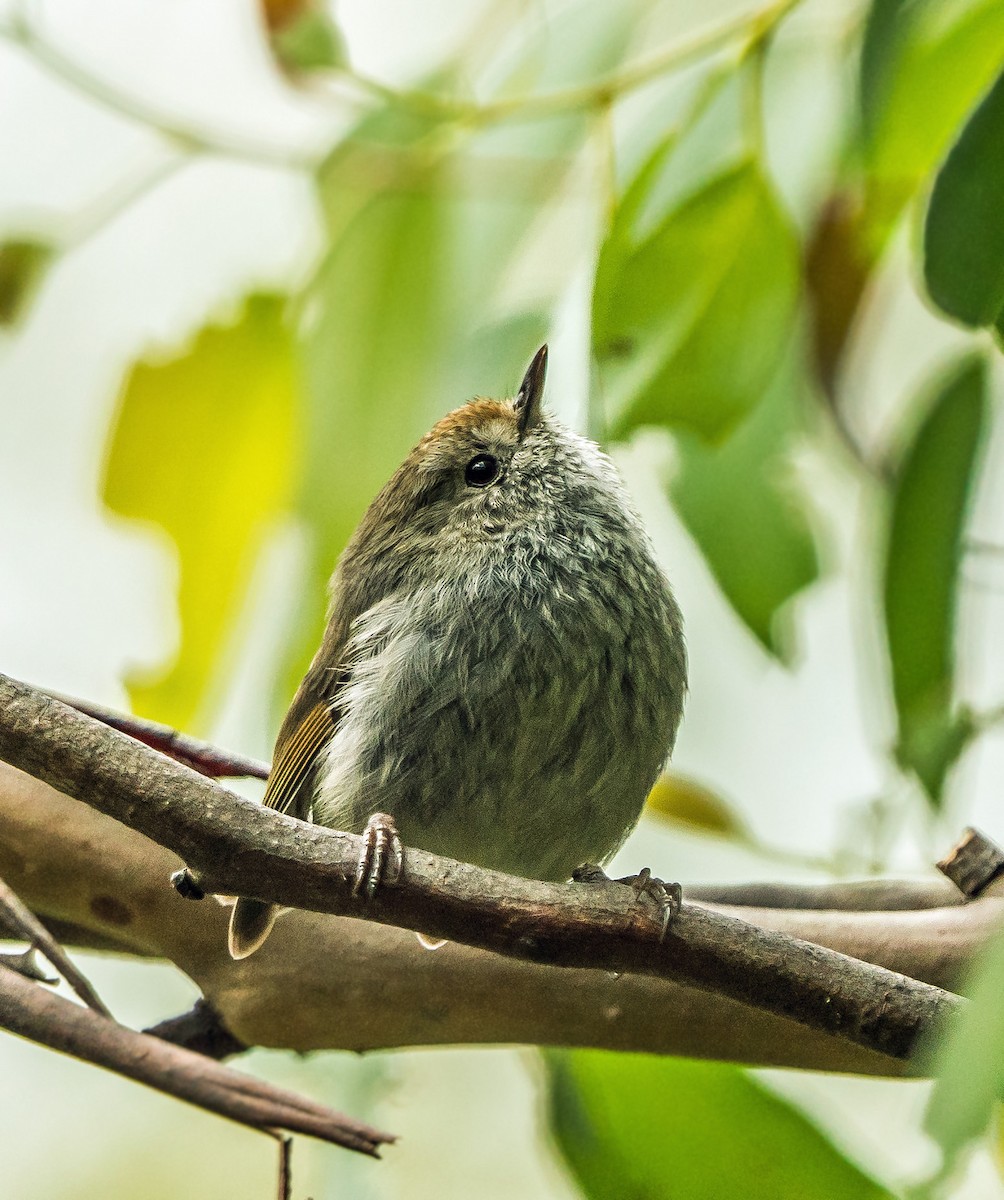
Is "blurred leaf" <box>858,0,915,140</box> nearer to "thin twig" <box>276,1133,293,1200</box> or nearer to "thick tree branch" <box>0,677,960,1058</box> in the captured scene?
"thick tree branch" <box>0,677,960,1058</box>

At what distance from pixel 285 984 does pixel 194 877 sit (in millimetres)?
738

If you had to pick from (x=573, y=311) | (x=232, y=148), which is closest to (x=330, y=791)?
(x=573, y=311)

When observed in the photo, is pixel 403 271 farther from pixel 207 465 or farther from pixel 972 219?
pixel 972 219

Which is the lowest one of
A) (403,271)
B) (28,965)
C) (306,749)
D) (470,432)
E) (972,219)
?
(28,965)

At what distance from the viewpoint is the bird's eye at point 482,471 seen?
2768 millimetres

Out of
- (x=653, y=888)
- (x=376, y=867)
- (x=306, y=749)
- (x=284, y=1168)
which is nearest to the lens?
(x=284, y=1168)

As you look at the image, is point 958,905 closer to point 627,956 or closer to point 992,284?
point 627,956

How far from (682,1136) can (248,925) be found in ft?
2.47

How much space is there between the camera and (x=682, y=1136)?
2271mm

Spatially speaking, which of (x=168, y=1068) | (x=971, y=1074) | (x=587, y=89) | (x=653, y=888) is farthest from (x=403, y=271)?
(x=971, y=1074)

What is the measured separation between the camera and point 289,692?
279cm

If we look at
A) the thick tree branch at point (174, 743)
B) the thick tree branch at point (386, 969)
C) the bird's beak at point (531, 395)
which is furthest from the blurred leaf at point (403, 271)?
the thick tree branch at point (386, 969)

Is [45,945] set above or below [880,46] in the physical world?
below

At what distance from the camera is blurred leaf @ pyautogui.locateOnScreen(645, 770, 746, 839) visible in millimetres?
2789
